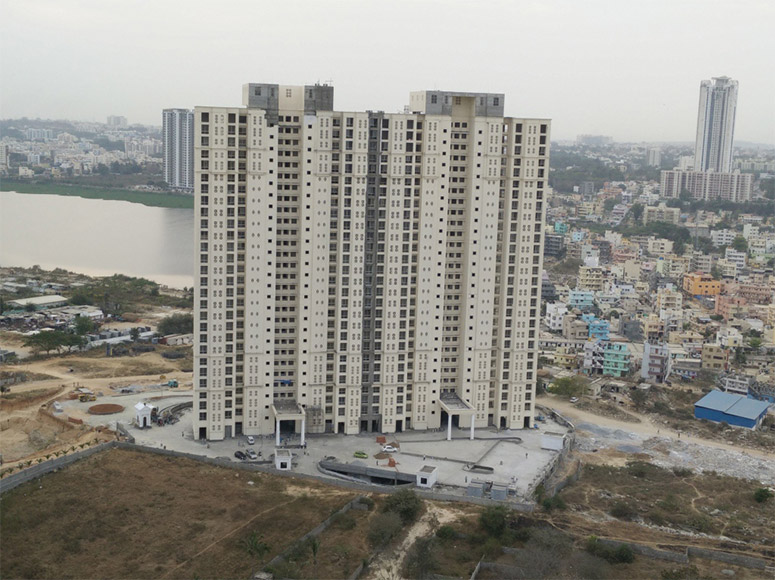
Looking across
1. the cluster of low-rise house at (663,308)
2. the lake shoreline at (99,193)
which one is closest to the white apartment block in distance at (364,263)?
the cluster of low-rise house at (663,308)

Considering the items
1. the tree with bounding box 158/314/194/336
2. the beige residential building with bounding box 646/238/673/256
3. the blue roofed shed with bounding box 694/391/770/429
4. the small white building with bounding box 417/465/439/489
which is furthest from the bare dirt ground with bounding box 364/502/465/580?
the beige residential building with bounding box 646/238/673/256

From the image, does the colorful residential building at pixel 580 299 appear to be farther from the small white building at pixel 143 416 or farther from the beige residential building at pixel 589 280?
the small white building at pixel 143 416

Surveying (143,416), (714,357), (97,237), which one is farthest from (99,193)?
(143,416)

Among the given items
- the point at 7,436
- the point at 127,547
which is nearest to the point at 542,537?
the point at 127,547

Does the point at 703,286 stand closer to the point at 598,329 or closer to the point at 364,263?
the point at 598,329

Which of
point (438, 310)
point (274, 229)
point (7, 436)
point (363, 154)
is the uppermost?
point (363, 154)

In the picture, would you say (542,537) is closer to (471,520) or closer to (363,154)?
(471,520)
